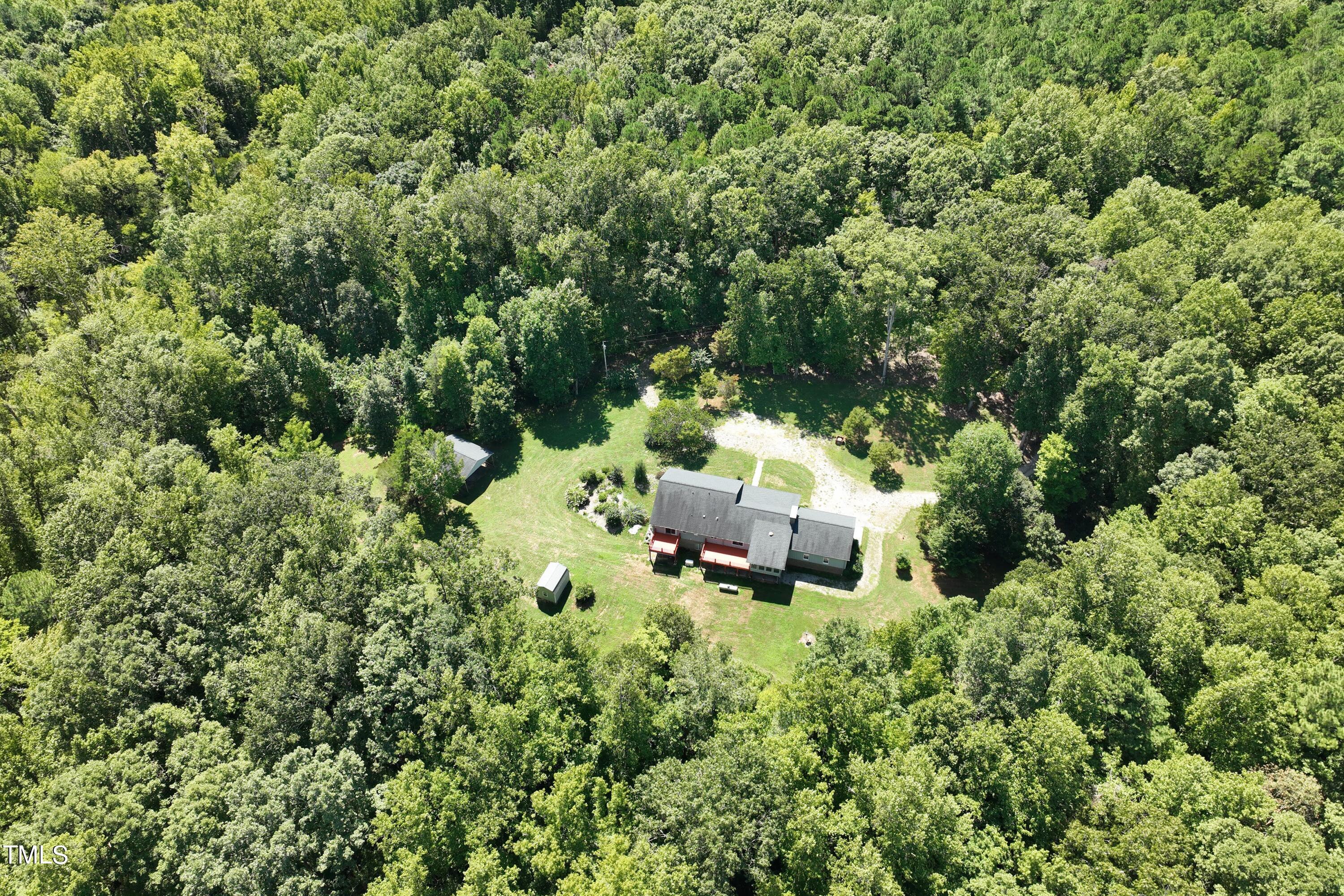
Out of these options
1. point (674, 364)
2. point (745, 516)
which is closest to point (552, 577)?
→ point (745, 516)

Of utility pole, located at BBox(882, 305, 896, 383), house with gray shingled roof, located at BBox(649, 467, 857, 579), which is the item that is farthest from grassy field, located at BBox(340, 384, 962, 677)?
utility pole, located at BBox(882, 305, 896, 383)

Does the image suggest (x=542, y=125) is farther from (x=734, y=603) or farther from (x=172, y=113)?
(x=734, y=603)

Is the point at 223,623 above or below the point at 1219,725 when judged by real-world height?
below

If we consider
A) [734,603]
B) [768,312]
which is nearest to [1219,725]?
[734,603]

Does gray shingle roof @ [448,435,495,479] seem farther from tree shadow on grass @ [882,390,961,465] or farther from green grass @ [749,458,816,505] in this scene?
tree shadow on grass @ [882,390,961,465]

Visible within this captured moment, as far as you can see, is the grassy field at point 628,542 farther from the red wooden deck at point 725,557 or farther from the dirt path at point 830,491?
the red wooden deck at point 725,557

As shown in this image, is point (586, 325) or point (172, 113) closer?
point (586, 325)

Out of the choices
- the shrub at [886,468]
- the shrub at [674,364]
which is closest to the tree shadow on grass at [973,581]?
the shrub at [886,468]
